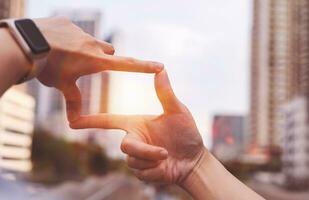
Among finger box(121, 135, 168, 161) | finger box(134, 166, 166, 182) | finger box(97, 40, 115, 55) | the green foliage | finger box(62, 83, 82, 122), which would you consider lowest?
the green foliage

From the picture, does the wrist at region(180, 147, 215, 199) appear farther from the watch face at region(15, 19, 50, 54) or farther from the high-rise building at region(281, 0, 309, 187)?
the high-rise building at region(281, 0, 309, 187)

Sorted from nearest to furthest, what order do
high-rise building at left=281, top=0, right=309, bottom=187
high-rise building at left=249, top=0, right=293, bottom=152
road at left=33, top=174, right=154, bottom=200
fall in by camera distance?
high-rise building at left=249, top=0, right=293, bottom=152
high-rise building at left=281, top=0, right=309, bottom=187
road at left=33, top=174, right=154, bottom=200

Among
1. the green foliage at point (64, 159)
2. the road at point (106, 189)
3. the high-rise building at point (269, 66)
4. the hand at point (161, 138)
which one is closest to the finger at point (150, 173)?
the hand at point (161, 138)

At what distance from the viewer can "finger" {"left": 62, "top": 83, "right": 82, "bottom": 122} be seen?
233mm

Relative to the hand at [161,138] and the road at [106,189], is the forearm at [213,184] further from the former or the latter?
the road at [106,189]

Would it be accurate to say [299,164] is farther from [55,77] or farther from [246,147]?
[55,77]

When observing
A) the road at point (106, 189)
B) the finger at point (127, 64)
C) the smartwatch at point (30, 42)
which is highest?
the smartwatch at point (30, 42)

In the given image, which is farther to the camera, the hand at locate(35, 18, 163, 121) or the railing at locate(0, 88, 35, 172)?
the railing at locate(0, 88, 35, 172)

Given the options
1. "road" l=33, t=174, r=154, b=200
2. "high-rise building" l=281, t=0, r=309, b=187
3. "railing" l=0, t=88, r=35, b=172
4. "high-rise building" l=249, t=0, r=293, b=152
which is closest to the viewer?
"railing" l=0, t=88, r=35, b=172

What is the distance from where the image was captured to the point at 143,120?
25 cm

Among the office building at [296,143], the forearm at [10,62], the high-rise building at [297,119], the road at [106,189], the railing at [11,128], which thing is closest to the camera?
the forearm at [10,62]

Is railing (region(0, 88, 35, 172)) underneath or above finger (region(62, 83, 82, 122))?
underneath

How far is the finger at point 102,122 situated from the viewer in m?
0.24

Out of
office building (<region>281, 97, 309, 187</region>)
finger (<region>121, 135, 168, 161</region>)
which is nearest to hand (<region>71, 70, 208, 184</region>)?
finger (<region>121, 135, 168, 161</region>)
